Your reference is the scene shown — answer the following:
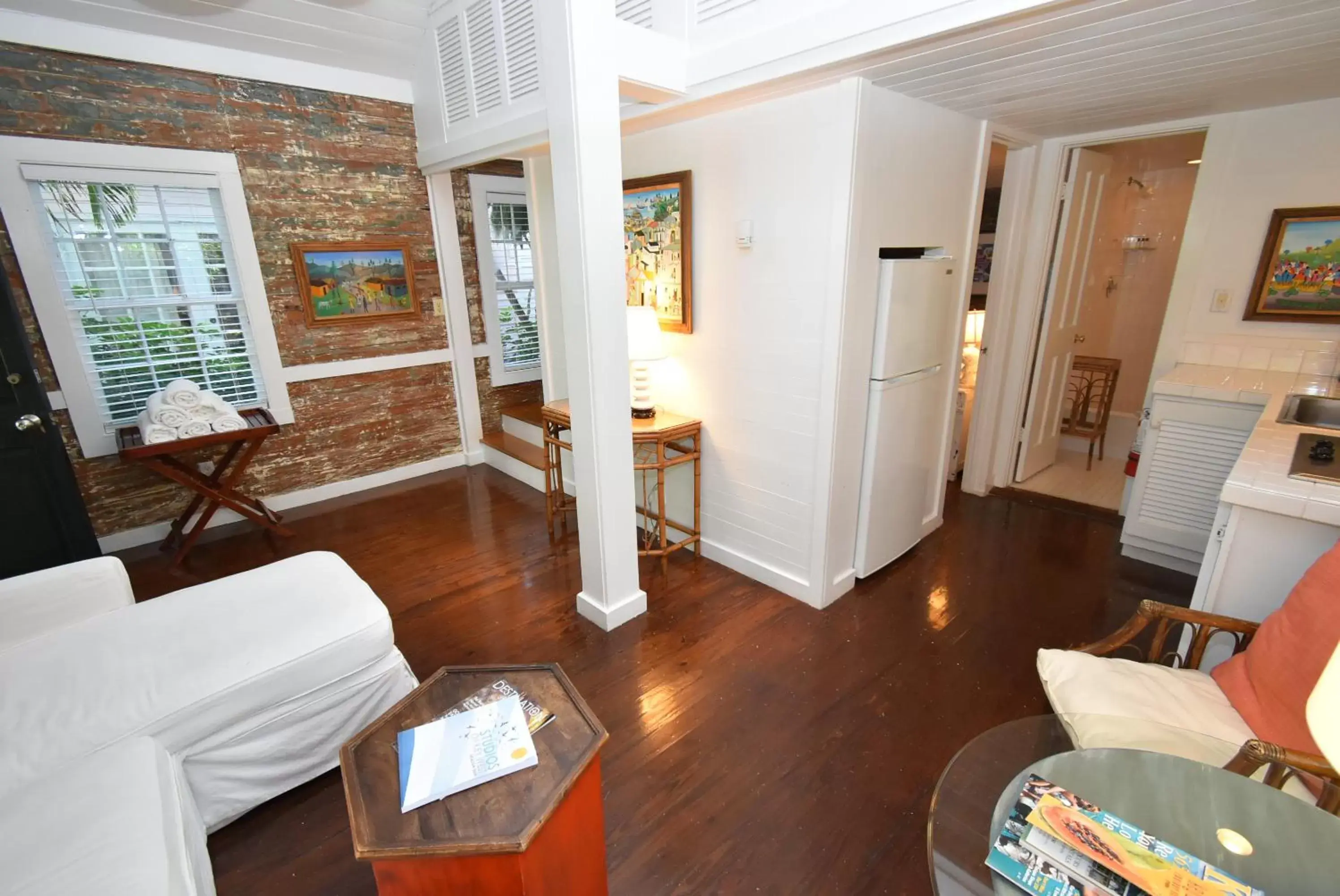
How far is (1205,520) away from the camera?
2.77 metres

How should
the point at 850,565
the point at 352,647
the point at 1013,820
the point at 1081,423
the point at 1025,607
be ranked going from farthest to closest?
the point at 1081,423 → the point at 850,565 → the point at 1025,607 → the point at 352,647 → the point at 1013,820

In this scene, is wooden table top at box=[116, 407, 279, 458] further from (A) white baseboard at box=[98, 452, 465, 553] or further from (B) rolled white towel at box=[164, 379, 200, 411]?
(A) white baseboard at box=[98, 452, 465, 553]

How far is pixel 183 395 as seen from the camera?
312 centimetres

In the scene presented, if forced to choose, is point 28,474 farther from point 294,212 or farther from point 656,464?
point 656,464

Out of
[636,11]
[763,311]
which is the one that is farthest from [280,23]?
[763,311]

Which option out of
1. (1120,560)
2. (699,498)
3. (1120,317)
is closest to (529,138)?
(699,498)

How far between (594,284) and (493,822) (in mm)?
1731

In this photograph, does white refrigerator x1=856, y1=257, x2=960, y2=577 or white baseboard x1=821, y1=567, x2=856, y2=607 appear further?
white baseboard x1=821, y1=567, x2=856, y2=607

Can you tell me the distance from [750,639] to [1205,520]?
2277mm

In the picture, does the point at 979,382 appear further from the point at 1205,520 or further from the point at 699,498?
the point at 699,498

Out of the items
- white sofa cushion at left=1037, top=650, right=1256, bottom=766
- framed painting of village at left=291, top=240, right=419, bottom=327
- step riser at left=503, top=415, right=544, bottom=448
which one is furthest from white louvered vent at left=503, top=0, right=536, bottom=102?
white sofa cushion at left=1037, top=650, right=1256, bottom=766

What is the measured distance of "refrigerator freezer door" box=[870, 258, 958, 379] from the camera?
8.31 feet

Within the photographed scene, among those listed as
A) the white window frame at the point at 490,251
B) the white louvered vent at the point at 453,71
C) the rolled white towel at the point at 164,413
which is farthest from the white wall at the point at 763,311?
the rolled white towel at the point at 164,413

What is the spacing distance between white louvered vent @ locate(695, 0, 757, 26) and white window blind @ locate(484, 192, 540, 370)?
2650 millimetres
